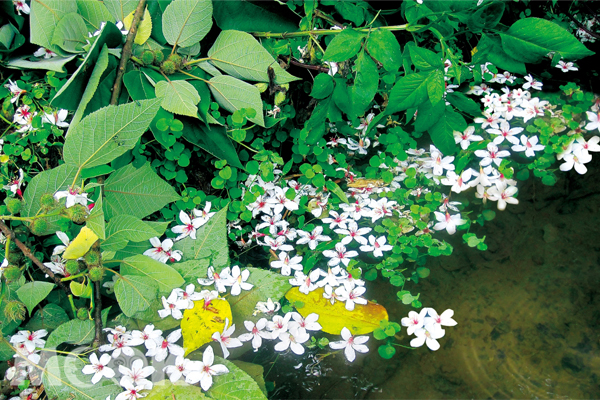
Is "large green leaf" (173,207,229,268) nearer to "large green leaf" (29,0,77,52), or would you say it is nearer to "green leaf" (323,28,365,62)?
"green leaf" (323,28,365,62)

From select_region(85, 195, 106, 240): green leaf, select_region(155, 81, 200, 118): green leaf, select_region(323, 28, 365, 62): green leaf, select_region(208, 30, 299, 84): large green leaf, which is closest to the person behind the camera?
select_region(85, 195, 106, 240): green leaf

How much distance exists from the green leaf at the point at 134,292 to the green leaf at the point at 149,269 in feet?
0.07

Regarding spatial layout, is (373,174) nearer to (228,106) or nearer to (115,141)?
(228,106)

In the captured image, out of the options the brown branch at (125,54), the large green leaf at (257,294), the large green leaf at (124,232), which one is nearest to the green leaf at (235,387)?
the large green leaf at (257,294)

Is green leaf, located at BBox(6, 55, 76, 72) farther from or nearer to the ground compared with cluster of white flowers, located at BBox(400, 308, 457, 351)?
farther from the ground

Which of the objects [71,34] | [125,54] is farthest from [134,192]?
[71,34]

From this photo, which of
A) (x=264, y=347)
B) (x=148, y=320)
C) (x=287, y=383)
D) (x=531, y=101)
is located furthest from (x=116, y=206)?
(x=531, y=101)

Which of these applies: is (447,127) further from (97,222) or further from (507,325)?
(97,222)

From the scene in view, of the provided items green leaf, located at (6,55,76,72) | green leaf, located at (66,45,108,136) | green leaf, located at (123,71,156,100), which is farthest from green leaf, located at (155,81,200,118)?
green leaf, located at (6,55,76,72)

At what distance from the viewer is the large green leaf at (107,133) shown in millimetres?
1093

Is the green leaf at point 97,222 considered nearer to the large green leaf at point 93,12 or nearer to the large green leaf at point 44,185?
the large green leaf at point 44,185

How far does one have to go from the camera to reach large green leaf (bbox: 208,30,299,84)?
1319 millimetres

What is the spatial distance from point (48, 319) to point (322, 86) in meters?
1.09

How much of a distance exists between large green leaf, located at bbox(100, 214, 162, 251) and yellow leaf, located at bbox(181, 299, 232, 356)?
27 cm
